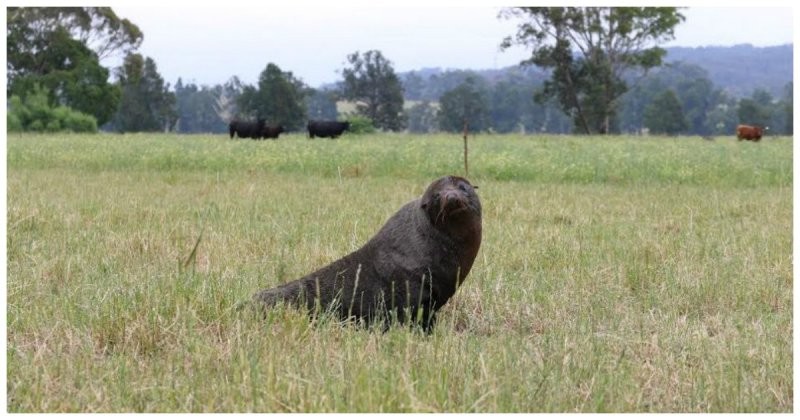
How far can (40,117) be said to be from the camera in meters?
46.6

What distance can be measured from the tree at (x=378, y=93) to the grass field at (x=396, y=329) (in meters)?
42.8

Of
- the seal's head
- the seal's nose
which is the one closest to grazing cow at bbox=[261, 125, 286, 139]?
the seal's head

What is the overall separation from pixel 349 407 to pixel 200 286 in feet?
6.20

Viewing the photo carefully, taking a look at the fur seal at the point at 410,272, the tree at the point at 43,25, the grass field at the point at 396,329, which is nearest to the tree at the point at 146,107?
the tree at the point at 43,25

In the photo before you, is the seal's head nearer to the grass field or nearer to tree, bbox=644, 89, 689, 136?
the grass field

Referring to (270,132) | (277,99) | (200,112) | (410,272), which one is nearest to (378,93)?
(277,99)

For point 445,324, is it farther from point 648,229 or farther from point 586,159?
point 586,159

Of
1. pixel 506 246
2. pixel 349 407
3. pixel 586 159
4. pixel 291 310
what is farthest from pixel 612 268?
pixel 586 159

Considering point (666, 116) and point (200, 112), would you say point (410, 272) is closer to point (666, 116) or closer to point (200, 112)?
point (666, 116)

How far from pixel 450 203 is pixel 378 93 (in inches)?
2054

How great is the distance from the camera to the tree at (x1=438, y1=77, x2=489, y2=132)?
7238 cm

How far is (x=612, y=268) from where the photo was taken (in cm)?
738

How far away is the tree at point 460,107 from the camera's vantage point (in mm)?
72375

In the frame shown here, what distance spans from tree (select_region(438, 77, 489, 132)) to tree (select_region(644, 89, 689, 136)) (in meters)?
15.1
